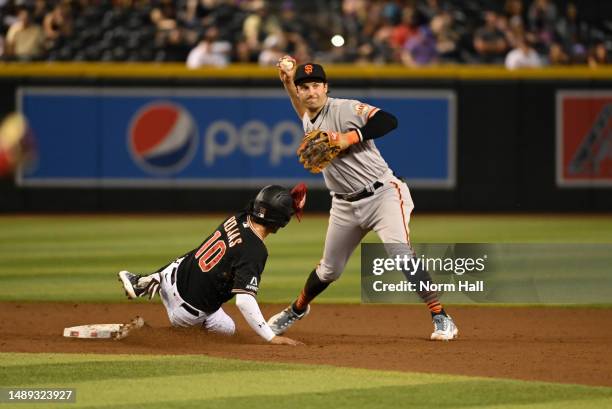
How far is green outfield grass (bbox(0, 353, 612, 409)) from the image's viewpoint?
18.4 feet

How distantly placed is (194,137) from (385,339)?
1067 cm

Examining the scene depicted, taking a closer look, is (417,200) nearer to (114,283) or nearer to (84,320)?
(114,283)

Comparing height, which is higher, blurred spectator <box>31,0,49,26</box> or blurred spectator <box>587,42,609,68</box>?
blurred spectator <box>31,0,49,26</box>

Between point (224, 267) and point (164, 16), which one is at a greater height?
point (164, 16)

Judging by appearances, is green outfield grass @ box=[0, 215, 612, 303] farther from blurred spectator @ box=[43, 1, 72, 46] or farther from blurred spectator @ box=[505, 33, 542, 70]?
blurred spectator @ box=[43, 1, 72, 46]

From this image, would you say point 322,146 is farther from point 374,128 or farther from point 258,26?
point 258,26

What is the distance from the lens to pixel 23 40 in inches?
719

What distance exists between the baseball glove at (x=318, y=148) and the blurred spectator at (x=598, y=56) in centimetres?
1225

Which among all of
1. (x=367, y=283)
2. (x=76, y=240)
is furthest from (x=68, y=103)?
(x=367, y=283)

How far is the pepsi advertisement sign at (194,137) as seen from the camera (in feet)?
59.1

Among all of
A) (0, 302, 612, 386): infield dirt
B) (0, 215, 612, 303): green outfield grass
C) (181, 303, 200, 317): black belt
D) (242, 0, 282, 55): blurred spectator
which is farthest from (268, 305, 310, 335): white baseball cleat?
(242, 0, 282, 55): blurred spectator

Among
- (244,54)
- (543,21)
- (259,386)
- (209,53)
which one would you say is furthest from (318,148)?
(543,21)

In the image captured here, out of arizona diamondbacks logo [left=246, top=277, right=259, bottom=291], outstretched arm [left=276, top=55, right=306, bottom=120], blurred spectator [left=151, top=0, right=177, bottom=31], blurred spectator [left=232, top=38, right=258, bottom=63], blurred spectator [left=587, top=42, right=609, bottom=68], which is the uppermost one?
outstretched arm [left=276, top=55, right=306, bottom=120]
